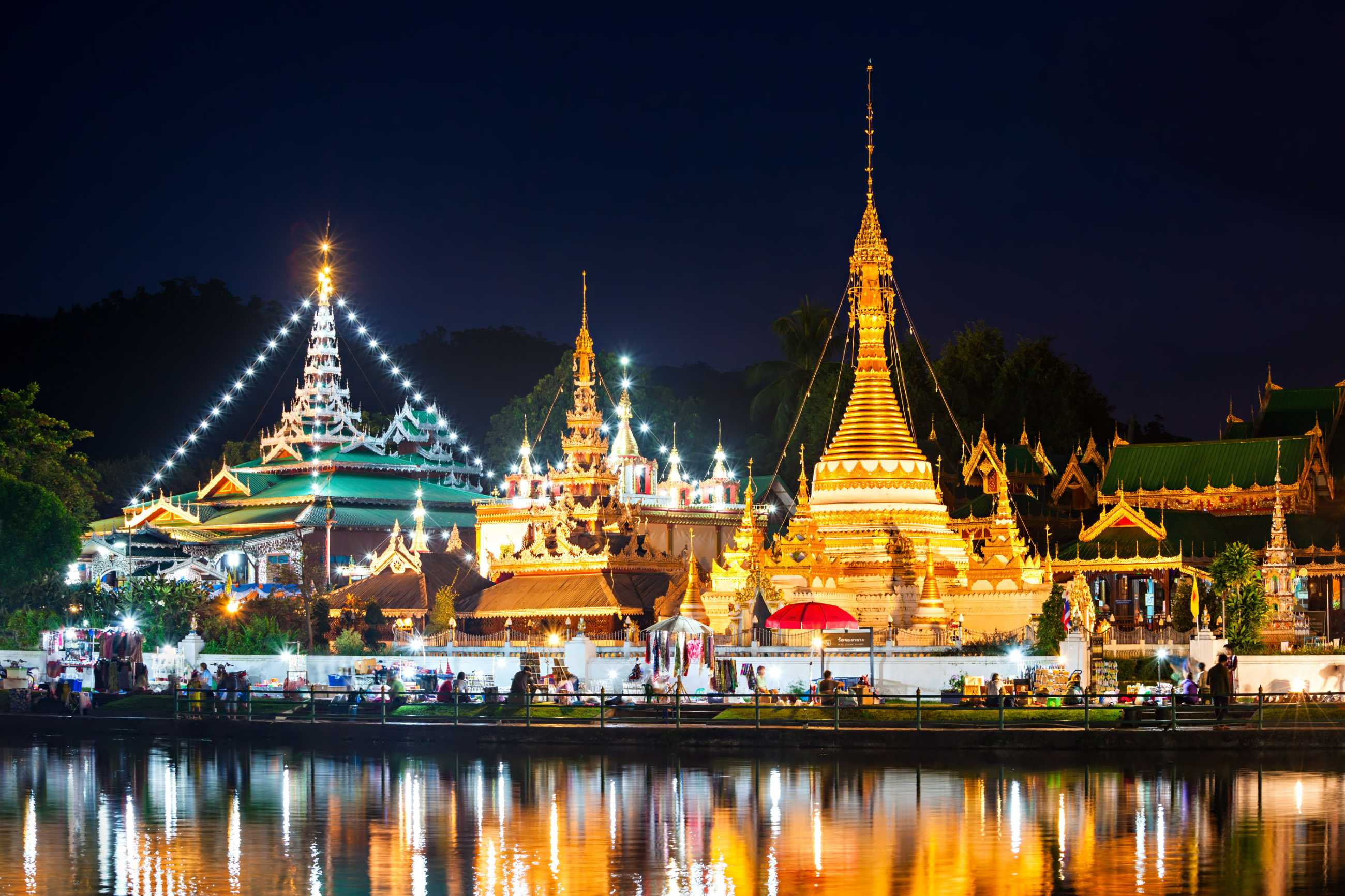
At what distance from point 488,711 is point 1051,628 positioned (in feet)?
32.0

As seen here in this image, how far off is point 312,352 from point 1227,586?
132ft

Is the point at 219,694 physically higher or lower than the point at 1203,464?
lower

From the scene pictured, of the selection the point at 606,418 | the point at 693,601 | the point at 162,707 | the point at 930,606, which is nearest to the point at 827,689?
the point at 693,601

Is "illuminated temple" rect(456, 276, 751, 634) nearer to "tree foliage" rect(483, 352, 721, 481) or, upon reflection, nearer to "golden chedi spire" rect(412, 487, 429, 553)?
"golden chedi spire" rect(412, 487, 429, 553)

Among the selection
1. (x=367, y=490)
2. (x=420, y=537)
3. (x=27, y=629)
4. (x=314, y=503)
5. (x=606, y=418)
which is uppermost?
(x=606, y=418)

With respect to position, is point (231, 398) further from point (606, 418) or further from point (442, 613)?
point (442, 613)

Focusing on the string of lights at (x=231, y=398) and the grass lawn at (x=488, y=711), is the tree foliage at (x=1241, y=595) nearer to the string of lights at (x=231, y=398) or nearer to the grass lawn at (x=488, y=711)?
the grass lawn at (x=488, y=711)

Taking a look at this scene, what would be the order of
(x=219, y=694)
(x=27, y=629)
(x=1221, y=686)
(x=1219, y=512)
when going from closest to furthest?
(x=1221, y=686)
(x=219, y=694)
(x=27, y=629)
(x=1219, y=512)

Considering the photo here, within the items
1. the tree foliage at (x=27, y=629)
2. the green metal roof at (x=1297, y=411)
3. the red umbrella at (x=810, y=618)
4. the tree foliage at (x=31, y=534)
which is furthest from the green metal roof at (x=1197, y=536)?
the tree foliage at (x=31, y=534)

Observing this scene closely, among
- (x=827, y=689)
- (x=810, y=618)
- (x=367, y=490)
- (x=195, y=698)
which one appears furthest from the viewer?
(x=367, y=490)

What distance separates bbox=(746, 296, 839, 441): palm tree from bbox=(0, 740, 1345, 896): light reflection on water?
142 ft

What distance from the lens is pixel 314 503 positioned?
6356 cm

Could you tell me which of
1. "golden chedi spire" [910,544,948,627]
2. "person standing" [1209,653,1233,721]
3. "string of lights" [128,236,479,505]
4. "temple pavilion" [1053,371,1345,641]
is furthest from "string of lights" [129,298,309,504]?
"person standing" [1209,653,1233,721]

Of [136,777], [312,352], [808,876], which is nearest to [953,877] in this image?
[808,876]
